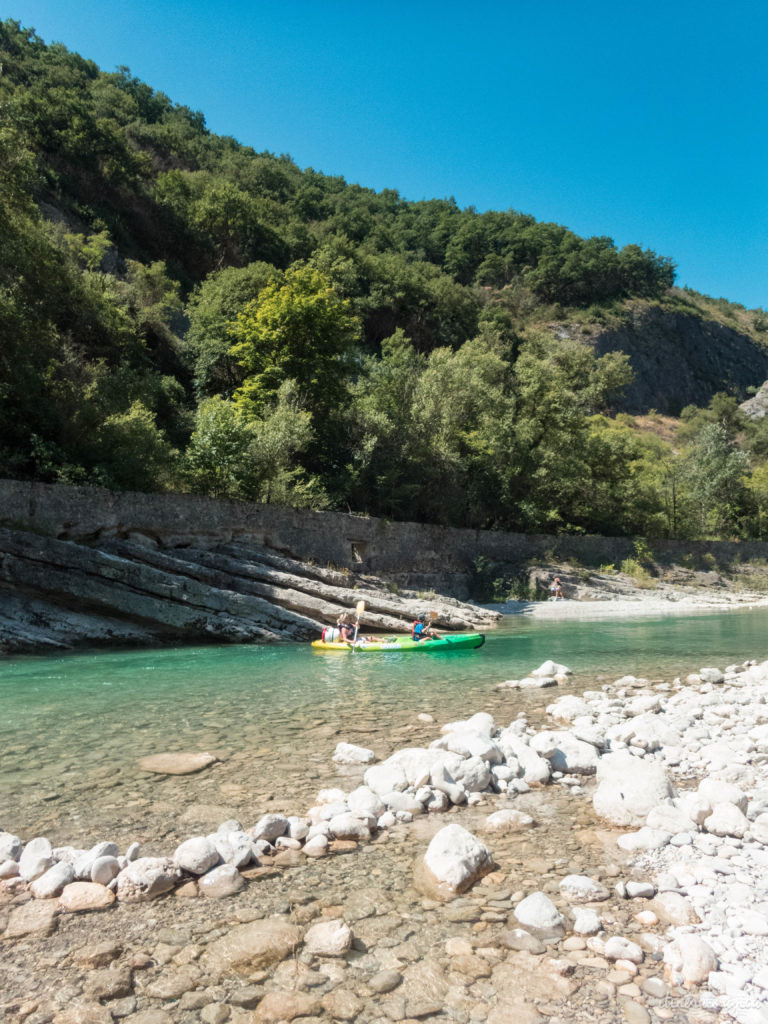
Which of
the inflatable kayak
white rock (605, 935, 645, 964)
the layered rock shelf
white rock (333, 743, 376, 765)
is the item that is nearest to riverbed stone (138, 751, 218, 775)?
white rock (333, 743, 376, 765)

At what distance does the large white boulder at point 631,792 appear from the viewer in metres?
4.83

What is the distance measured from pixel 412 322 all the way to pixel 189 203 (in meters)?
23.0

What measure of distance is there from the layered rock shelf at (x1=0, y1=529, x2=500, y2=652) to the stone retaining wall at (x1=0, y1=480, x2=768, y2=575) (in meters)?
0.67

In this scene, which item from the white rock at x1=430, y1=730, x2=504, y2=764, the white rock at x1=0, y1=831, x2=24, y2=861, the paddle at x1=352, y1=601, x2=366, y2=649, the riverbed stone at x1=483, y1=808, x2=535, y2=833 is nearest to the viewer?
the white rock at x1=0, y1=831, x2=24, y2=861

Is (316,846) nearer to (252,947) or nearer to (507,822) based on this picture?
(252,947)

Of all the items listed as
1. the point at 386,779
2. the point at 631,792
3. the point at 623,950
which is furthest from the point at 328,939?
the point at 631,792

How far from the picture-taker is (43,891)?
3742 mm

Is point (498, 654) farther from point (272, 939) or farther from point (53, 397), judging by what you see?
point (53, 397)

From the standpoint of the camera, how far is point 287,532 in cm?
2284

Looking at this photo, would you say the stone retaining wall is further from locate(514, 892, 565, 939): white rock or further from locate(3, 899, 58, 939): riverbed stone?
locate(514, 892, 565, 939): white rock

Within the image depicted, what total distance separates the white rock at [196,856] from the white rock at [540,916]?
1.93m

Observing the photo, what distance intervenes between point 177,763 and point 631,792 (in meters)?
4.32

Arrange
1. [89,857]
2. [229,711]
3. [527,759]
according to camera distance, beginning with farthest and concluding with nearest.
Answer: [229,711] < [527,759] < [89,857]

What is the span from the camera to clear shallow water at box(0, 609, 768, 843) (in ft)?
17.5
